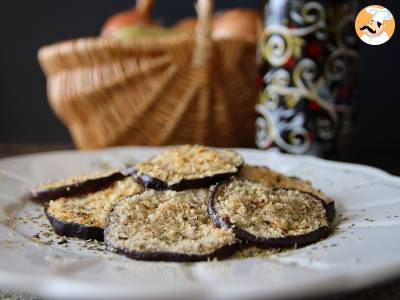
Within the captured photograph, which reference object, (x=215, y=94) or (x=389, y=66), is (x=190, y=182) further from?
(x=389, y=66)

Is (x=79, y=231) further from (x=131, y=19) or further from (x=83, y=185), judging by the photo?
(x=131, y=19)

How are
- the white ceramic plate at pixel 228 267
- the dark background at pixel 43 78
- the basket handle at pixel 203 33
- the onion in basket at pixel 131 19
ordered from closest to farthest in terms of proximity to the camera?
the white ceramic plate at pixel 228 267
the basket handle at pixel 203 33
the onion in basket at pixel 131 19
the dark background at pixel 43 78

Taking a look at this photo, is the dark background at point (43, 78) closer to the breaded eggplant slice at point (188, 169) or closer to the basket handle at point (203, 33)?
the basket handle at point (203, 33)

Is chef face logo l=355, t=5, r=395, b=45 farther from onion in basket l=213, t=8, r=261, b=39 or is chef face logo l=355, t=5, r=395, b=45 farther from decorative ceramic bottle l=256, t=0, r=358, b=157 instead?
onion in basket l=213, t=8, r=261, b=39

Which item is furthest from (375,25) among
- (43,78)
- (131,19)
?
(43,78)

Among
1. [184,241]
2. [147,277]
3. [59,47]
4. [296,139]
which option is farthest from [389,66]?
[147,277]

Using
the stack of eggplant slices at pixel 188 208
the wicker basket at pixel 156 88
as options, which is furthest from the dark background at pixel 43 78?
the stack of eggplant slices at pixel 188 208
